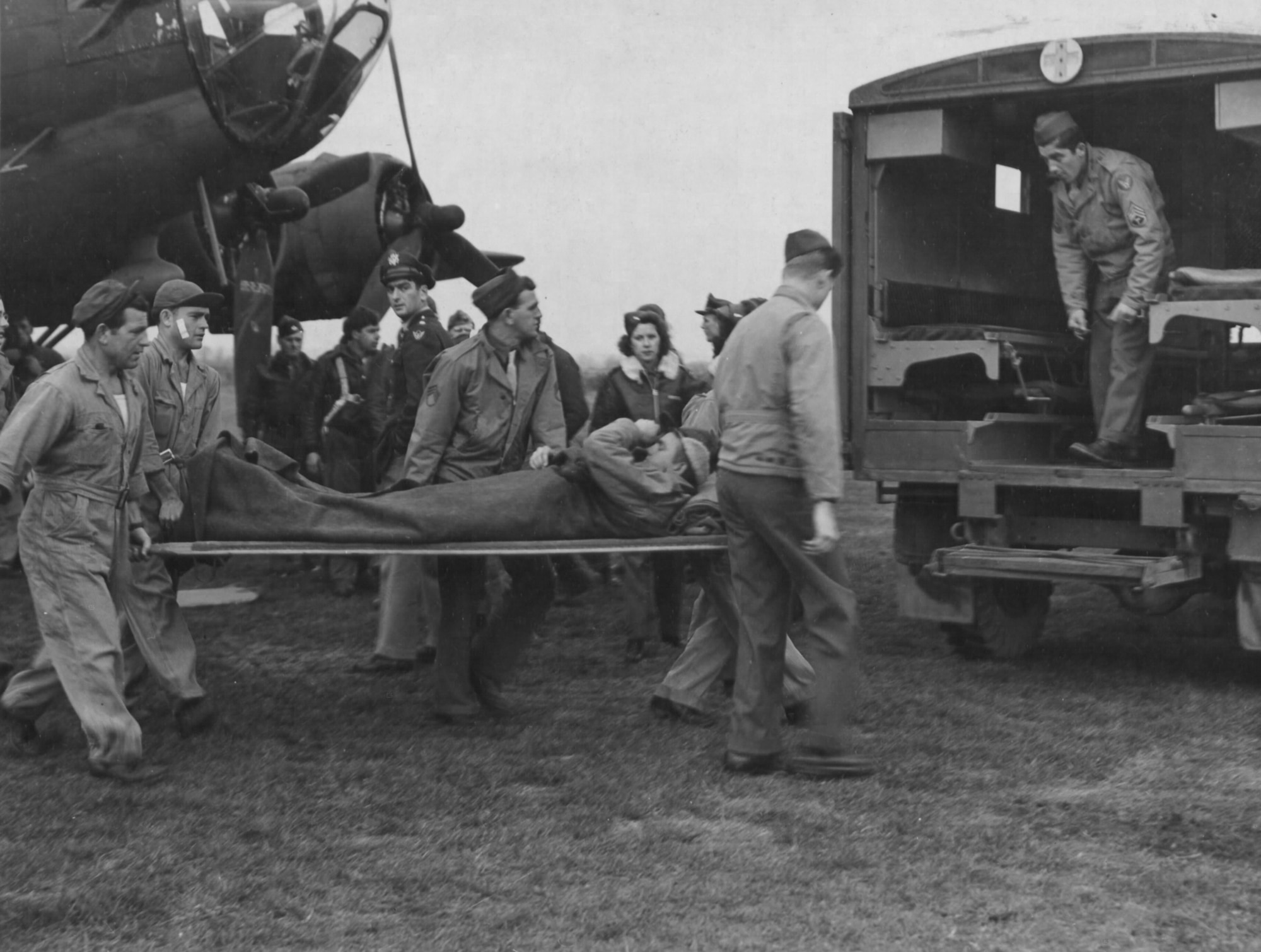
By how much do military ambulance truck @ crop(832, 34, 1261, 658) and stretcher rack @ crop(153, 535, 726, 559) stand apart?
2.20 meters

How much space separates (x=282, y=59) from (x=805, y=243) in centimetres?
606

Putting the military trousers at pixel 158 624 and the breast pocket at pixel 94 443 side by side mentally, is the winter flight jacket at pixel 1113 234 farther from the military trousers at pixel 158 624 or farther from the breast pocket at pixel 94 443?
the breast pocket at pixel 94 443

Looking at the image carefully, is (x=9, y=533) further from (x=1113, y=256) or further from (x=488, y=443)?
(x=1113, y=256)

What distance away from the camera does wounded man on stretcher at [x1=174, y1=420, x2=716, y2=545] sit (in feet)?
17.7

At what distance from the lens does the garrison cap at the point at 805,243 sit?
209 inches

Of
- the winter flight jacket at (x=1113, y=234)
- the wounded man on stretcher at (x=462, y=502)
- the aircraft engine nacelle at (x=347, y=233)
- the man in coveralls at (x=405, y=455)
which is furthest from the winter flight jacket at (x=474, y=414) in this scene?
the aircraft engine nacelle at (x=347, y=233)

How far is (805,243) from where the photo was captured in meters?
5.30

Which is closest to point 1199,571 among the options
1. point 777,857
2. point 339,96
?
point 777,857

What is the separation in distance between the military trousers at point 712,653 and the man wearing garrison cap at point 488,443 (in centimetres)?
61

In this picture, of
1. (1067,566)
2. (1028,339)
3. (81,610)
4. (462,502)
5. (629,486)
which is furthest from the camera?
(1028,339)

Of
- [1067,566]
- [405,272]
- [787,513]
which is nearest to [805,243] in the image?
[787,513]

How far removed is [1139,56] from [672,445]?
294cm

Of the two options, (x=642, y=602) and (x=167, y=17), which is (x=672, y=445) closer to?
(x=642, y=602)

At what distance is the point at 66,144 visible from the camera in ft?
32.4
